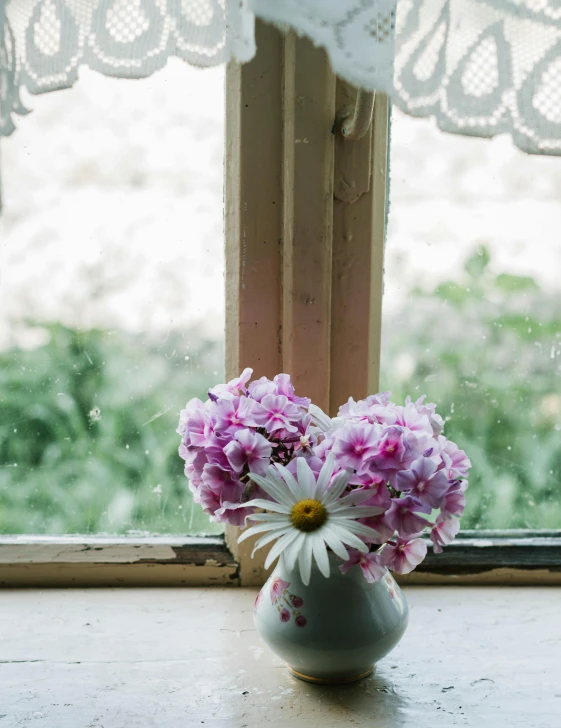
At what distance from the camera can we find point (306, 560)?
0.71 metres

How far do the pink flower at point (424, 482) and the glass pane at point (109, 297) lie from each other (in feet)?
1.57

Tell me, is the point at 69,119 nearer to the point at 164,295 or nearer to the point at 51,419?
the point at 164,295

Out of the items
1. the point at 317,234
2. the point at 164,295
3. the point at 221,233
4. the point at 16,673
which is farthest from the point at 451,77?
the point at 16,673

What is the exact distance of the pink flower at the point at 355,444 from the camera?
73 centimetres

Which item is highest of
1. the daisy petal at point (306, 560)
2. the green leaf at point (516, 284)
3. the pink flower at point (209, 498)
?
the green leaf at point (516, 284)

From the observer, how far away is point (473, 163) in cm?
108

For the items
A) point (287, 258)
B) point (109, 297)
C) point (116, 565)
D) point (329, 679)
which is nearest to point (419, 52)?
point (287, 258)

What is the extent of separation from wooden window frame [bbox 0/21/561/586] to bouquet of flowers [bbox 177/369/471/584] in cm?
25

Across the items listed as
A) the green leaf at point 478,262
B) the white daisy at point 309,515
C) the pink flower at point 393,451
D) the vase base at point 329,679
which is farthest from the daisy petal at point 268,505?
the green leaf at point 478,262

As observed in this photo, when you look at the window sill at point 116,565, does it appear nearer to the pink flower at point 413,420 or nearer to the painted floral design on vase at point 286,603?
the painted floral design on vase at point 286,603

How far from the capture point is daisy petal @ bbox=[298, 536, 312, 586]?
701mm

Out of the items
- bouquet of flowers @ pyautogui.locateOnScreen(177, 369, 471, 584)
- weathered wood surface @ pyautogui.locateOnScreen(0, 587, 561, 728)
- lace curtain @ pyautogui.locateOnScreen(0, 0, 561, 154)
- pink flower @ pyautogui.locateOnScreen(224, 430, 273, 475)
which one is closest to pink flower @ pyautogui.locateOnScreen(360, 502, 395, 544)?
bouquet of flowers @ pyautogui.locateOnScreen(177, 369, 471, 584)

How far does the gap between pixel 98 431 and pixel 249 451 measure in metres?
0.47

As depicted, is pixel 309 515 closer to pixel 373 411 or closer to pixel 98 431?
pixel 373 411
